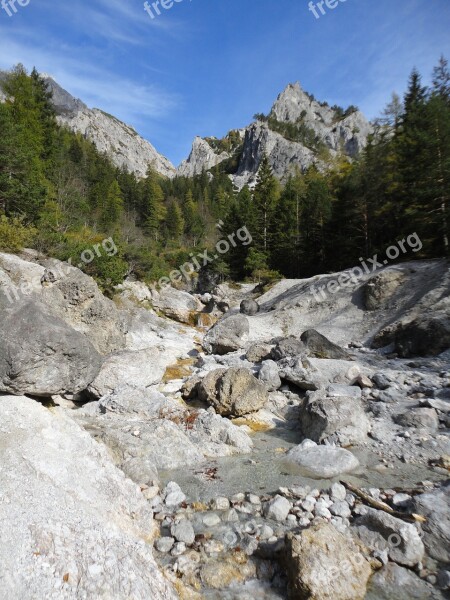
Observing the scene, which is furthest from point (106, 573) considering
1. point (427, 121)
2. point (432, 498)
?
point (427, 121)

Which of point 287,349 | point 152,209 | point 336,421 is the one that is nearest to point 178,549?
point 336,421

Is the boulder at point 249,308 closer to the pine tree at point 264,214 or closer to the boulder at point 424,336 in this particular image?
the boulder at point 424,336

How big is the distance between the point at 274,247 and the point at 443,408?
35.2m

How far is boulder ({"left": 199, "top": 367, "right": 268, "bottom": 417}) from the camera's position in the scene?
1042 centimetres

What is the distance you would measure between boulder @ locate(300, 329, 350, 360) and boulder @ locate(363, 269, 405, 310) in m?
7.05

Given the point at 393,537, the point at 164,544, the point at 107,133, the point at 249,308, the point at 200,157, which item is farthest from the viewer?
the point at 200,157

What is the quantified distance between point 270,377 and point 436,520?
791 cm

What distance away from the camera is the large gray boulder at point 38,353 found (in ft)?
18.9

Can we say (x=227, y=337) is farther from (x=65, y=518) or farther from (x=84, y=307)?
(x=65, y=518)

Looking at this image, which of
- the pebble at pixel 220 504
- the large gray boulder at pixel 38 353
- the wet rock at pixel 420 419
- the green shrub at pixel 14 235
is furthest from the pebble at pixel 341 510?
the green shrub at pixel 14 235

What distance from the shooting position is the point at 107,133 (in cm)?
14775

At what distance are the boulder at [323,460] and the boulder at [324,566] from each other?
108 inches

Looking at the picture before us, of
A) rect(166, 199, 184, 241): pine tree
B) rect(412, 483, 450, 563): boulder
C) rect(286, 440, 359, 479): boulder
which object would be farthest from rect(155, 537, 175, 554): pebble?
rect(166, 199, 184, 241): pine tree

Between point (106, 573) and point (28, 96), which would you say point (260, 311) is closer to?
point (106, 573)
